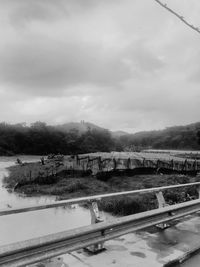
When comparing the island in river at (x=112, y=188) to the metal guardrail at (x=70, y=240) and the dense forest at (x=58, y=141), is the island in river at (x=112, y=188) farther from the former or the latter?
the dense forest at (x=58, y=141)

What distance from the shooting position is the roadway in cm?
432

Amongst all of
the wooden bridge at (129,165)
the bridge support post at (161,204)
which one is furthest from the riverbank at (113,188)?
the bridge support post at (161,204)

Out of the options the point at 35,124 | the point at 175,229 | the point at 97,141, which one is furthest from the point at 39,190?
the point at 35,124

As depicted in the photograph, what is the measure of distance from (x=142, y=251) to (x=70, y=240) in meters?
1.41

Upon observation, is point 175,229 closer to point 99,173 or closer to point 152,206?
point 152,206

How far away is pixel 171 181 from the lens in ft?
80.7

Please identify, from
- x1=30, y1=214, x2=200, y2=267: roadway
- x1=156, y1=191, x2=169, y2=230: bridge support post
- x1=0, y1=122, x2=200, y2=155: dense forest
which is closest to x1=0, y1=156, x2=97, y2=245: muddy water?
x1=156, y1=191, x2=169, y2=230: bridge support post

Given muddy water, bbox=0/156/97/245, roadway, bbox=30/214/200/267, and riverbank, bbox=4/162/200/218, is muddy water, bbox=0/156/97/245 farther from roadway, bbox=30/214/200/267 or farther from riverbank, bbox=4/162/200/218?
roadway, bbox=30/214/200/267

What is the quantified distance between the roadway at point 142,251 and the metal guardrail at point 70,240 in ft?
1.04

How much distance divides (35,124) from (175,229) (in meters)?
130

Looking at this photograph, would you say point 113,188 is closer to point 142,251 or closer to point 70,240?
point 142,251

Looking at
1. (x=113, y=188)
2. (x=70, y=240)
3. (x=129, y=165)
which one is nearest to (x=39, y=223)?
(x=70, y=240)

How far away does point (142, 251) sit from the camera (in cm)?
487

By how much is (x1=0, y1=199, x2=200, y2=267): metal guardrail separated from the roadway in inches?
12.5
